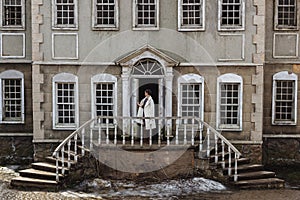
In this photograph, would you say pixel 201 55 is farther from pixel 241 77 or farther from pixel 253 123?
pixel 253 123

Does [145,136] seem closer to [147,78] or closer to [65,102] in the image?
[147,78]

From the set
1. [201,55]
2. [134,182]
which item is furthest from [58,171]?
[201,55]

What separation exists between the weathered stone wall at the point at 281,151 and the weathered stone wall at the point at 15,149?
974 centimetres

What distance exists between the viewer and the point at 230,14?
17219mm

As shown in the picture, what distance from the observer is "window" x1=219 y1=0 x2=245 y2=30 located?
56.1 ft

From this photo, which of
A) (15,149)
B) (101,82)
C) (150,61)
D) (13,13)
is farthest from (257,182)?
(13,13)

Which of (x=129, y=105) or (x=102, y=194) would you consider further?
(x=129, y=105)

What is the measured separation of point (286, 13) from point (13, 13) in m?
11.1

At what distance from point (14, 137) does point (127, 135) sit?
5.07 metres

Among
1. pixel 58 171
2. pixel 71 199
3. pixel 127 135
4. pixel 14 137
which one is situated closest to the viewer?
pixel 71 199

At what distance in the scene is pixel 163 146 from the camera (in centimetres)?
1551

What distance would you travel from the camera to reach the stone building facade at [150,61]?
1711 centimetres

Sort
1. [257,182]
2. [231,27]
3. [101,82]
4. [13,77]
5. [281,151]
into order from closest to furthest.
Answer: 1. [257,182]
2. [231,27]
3. [101,82]
4. [281,151]
5. [13,77]

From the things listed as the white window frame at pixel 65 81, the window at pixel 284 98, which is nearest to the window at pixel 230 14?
the window at pixel 284 98
